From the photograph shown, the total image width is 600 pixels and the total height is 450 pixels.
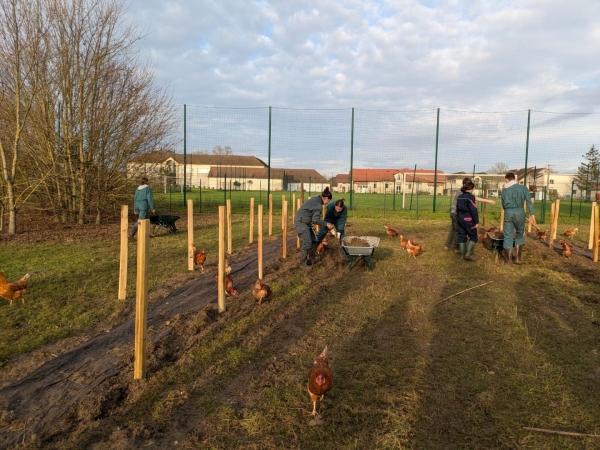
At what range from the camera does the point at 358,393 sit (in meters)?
3.15

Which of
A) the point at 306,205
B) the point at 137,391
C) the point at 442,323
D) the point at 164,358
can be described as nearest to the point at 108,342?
the point at 164,358

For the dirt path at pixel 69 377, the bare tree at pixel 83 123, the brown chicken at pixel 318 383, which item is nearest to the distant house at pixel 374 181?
the bare tree at pixel 83 123

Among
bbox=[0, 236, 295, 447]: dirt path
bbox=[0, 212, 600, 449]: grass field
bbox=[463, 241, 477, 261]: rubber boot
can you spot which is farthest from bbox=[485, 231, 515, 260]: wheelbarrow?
bbox=[0, 236, 295, 447]: dirt path

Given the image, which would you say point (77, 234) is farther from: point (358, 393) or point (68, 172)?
point (358, 393)

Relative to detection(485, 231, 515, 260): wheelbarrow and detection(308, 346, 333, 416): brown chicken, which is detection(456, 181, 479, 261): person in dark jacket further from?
detection(308, 346, 333, 416): brown chicken

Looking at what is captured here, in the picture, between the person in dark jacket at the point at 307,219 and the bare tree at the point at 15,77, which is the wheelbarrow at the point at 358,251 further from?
the bare tree at the point at 15,77

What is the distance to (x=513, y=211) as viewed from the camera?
25.8ft

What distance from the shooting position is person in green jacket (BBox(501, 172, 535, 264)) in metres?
7.83

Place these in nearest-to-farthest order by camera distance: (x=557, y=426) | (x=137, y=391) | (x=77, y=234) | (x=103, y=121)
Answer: (x=557, y=426) < (x=137, y=391) < (x=77, y=234) < (x=103, y=121)

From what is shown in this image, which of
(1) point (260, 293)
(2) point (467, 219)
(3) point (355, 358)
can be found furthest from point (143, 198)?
(3) point (355, 358)

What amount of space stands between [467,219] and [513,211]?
85 centimetres

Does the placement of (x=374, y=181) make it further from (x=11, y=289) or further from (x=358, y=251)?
(x=11, y=289)

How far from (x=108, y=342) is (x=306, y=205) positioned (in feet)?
14.4

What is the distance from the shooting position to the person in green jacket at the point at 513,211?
783 cm
